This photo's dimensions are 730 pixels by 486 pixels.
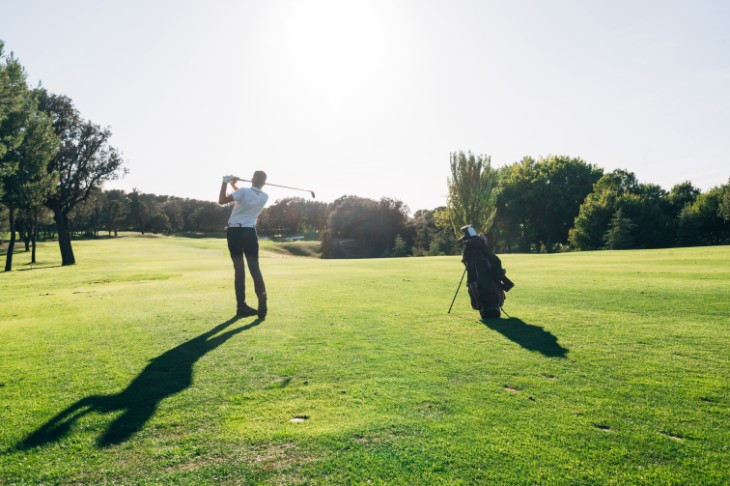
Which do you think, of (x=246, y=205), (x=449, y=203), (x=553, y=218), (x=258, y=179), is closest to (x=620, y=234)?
(x=553, y=218)

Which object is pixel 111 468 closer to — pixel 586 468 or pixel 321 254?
pixel 586 468

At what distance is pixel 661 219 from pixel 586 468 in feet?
240

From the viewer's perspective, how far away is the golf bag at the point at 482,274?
29.7 ft

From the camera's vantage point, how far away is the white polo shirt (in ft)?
30.3

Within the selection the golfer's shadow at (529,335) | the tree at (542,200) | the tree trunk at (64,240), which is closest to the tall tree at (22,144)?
the tree trunk at (64,240)

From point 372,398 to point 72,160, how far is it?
4296 centimetres

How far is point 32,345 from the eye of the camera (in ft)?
22.3

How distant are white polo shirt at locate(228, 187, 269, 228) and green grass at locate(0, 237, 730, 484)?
2183mm

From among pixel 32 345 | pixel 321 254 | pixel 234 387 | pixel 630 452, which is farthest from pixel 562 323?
pixel 321 254

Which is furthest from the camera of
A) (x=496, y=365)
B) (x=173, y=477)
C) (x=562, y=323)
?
(x=562, y=323)

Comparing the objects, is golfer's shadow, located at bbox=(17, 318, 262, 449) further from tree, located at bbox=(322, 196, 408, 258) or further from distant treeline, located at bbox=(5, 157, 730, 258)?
tree, located at bbox=(322, 196, 408, 258)

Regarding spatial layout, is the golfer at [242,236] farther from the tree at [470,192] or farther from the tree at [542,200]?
the tree at [542,200]

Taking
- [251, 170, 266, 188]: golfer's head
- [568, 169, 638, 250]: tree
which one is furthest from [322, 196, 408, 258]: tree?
[251, 170, 266, 188]: golfer's head

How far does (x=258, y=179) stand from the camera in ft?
31.7
